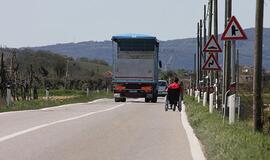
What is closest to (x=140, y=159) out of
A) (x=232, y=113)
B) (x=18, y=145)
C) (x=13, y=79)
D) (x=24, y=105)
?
(x=18, y=145)

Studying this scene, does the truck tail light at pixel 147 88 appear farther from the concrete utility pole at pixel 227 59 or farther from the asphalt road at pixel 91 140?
the asphalt road at pixel 91 140

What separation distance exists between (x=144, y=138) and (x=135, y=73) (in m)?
27.7

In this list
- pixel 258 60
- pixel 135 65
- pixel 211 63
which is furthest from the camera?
pixel 135 65

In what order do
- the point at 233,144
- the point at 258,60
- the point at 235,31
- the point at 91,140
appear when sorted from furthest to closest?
the point at 235,31 < the point at 91,140 < the point at 258,60 < the point at 233,144

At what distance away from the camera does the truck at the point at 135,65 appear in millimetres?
44188

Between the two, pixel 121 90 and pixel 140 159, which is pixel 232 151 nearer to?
pixel 140 159

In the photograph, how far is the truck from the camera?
145ft

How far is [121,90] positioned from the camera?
44.4 metres

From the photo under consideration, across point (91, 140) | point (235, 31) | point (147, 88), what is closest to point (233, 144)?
point (91, 140)

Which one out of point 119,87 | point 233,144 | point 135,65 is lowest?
point 233,144

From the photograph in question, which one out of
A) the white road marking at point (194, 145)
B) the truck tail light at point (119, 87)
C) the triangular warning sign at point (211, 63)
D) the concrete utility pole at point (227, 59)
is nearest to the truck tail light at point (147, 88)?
the truck tail light at point (119, 87)

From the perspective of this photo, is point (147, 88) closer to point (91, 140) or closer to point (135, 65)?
point (135, 65)

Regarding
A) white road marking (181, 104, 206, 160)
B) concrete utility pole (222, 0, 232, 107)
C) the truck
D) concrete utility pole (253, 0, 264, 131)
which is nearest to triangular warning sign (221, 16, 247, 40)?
concrete utility pole (253, 0, 264, 131)

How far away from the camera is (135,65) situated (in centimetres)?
4422
